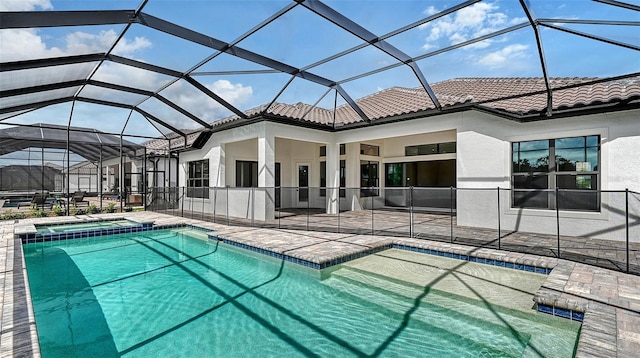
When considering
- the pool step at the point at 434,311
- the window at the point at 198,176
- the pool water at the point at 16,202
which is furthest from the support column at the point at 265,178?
the pool water at the point at 16,202

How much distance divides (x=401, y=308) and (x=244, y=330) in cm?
206

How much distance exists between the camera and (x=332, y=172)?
1219 centimetres

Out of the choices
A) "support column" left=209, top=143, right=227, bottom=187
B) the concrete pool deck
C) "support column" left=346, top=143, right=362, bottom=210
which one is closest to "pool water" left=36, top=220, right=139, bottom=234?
the concrete pool deck

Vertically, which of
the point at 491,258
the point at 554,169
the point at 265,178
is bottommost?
the point at 491,258

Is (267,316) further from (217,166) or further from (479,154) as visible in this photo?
(217,166)

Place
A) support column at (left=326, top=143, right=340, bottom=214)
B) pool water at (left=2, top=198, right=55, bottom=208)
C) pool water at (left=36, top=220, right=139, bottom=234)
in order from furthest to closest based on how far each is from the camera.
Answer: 1. pool water at (left=2, top=198, right=55, bottom=208)
2. support column at (left=326, top=143, right=340, bottom=214)
3. pool water at (left=36, top=220, right=139, bottom=234)

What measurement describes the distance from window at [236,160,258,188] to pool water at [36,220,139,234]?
410 cm

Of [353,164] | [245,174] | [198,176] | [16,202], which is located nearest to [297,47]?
[353,164]

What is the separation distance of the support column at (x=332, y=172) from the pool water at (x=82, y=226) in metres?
6.92

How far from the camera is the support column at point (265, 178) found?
388 inches

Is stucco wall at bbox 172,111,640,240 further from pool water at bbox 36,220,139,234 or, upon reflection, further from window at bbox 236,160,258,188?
pool water at bbox 36,220,139,234

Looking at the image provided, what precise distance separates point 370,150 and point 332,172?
2.57 meters

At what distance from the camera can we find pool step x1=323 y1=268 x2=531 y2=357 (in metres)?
3.42

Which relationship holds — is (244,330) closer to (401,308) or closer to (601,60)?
(401,308)
